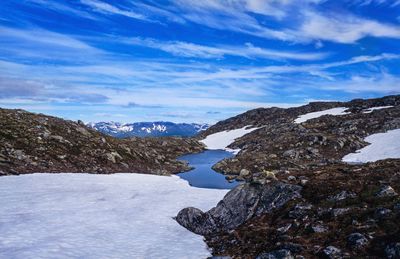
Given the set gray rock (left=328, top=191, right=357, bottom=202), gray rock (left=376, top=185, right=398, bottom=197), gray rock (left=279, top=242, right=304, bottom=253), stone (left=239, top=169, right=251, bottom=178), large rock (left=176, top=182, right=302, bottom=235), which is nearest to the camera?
gray rock (left=279, top=242, right=304, bottom=253)

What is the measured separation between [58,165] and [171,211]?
25.9 m

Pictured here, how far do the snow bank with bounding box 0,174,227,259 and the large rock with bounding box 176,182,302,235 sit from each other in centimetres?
120

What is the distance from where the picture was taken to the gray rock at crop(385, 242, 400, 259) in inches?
722

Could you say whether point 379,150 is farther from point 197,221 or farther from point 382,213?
point 197,221

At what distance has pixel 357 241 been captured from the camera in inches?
808

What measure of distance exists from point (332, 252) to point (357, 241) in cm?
168

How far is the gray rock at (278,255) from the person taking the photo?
20359mm

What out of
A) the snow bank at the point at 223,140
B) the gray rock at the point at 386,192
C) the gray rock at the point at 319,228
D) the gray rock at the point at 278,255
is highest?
the snow bank at the point at 223,140

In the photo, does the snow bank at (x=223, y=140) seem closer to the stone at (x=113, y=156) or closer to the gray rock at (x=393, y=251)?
the stone at (x=113, y=156)

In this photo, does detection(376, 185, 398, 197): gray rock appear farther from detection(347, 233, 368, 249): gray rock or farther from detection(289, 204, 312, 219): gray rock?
detection(347, 233, 368, 249): gray rock

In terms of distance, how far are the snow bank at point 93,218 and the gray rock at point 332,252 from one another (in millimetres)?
7912

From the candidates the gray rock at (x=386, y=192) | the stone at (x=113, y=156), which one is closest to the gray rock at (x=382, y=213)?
the gray rock at (x=386, y=192)

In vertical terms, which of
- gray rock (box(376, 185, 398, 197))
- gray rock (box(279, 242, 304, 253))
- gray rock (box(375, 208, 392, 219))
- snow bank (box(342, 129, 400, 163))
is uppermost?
snow bank (box(342, 129, 400, 163))

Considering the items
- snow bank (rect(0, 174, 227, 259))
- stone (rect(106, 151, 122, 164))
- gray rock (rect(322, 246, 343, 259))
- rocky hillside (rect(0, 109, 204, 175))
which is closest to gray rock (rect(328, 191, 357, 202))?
gray rock (rect(322, 246, 343, 259))
